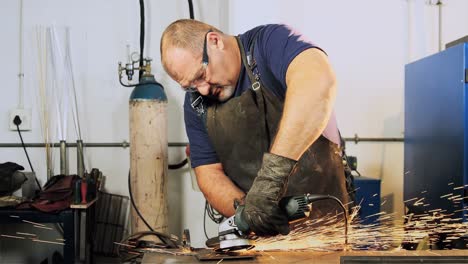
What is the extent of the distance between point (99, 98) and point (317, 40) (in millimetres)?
1438

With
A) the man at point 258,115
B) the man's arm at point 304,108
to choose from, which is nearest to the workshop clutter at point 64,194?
the man at point 258,115

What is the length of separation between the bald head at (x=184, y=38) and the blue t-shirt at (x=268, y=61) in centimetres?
19

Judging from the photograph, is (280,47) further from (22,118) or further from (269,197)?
(22,118)

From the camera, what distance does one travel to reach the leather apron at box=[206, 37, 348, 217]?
1.50 m

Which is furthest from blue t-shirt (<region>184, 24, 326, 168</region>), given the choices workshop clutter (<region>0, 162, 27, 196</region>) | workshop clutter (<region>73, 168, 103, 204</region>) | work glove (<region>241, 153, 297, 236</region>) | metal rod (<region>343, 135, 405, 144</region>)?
metal rod (<region>343, 135, 405, 144</region>)

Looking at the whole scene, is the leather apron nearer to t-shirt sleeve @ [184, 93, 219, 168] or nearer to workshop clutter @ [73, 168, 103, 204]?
t-shirt sleeve @ [184, 93, 219, 168]

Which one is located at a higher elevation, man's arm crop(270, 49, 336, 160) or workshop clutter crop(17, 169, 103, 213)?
man's arm crop(270, 49, 336, 160)

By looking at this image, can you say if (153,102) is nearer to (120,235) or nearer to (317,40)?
(120,235)

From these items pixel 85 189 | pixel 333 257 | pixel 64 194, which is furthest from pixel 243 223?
pixel 64 194

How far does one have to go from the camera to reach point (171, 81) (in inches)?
114

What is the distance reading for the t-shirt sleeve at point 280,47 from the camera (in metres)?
1.30

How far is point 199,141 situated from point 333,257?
717 mm


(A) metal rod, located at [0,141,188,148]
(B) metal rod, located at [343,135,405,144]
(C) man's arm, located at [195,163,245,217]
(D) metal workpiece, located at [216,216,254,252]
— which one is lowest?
(D) metal workpiece, located at [216,216,254,252]

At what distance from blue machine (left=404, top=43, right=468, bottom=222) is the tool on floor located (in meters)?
1.07
